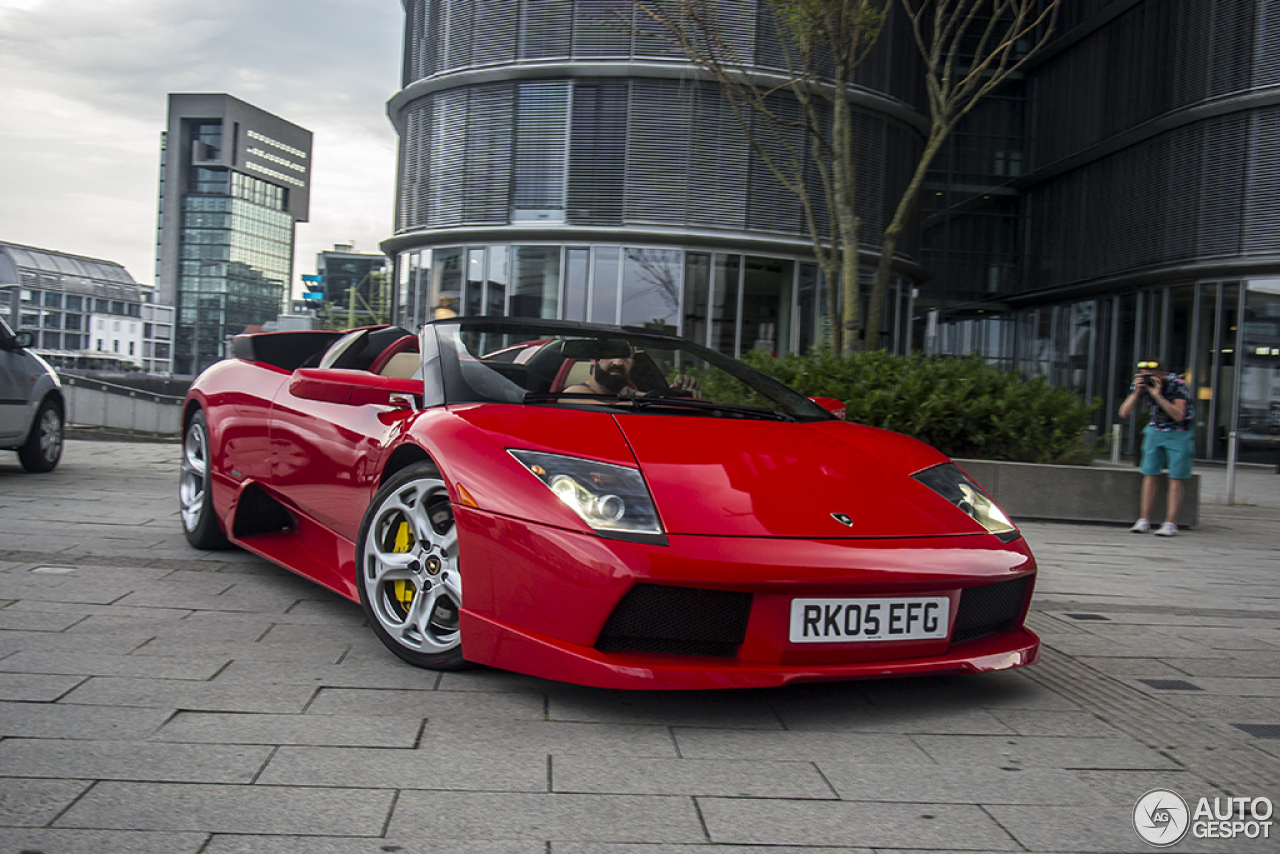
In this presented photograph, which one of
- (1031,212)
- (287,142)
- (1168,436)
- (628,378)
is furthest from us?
(287,142)

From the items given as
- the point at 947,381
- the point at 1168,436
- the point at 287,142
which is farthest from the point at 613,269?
the point at 287,142

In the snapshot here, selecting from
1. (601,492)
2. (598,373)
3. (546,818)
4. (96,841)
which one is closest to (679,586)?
(601,492)

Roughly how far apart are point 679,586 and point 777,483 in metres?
0.51

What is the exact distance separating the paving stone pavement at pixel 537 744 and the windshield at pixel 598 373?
35.7 inches

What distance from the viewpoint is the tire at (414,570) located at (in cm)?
302

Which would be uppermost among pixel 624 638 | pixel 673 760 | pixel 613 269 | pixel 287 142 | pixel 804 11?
pixel 287 142

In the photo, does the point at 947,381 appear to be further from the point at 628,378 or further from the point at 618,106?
the point at 618,106

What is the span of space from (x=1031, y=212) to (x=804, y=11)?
17757mm

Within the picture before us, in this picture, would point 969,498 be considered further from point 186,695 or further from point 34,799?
point 34,799

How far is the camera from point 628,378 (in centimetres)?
357

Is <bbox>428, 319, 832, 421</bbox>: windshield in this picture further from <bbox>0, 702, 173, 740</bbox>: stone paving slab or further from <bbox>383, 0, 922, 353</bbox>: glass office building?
<bbox>383, 0, 922, 353</bbox>: glass office building

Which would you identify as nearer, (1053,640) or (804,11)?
(1053,640)

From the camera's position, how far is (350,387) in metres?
3.37

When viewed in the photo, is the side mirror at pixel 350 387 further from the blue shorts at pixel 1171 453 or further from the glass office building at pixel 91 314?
the glass office building at pixel 91 314
